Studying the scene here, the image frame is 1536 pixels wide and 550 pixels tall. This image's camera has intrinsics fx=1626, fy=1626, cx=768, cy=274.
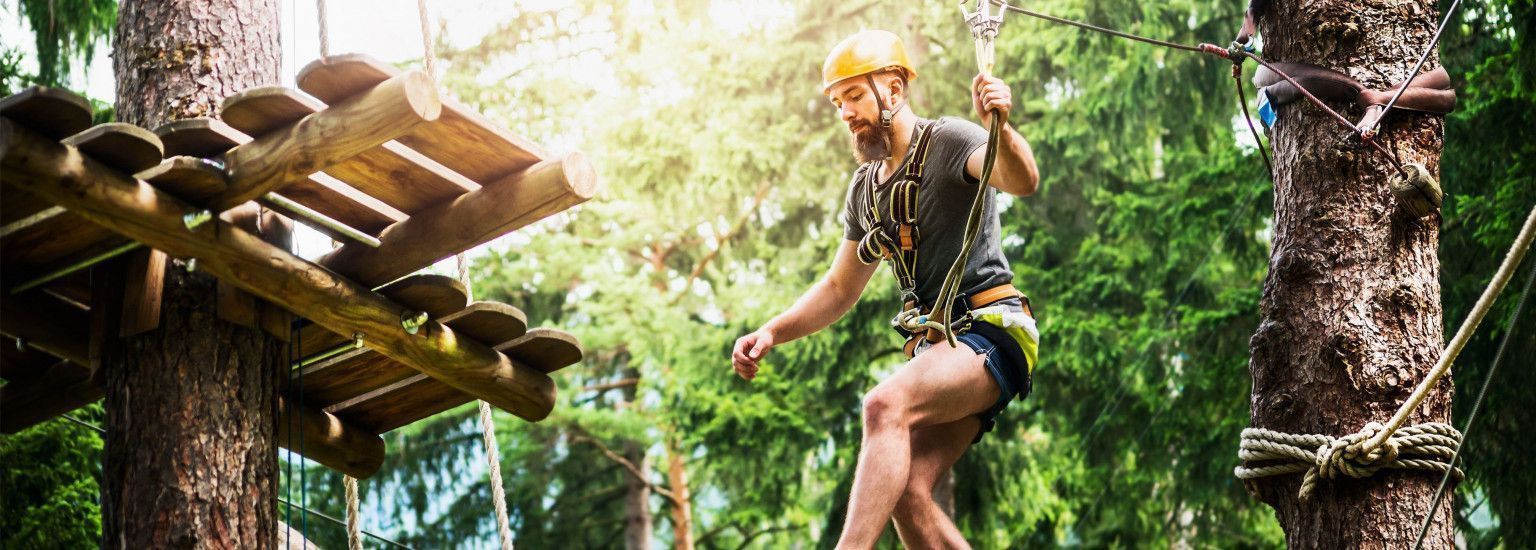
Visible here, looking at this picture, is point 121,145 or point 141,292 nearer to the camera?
point 121,145

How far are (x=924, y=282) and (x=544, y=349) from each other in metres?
1.13

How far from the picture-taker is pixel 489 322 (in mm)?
4398

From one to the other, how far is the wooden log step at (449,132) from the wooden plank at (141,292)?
76 cm

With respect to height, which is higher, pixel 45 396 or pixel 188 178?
pixel 45 396

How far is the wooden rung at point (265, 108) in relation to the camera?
3.61 metres

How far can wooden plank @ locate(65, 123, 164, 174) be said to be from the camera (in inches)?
137

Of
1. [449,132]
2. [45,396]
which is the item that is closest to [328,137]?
[449,132]

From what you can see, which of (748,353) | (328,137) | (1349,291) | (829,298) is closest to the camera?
(328,137)

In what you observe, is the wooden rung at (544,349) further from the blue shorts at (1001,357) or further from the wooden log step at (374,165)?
the blue shorts at (1001,357)

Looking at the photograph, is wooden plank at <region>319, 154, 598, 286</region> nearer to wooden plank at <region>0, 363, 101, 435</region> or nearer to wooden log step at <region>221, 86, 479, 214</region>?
wooden log step at <region>221, 86, 479, 214</region>

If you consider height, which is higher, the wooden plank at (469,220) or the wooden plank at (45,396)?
the wooden plank at (45,396)

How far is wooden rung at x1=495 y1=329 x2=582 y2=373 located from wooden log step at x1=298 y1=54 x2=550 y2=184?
0.64 m

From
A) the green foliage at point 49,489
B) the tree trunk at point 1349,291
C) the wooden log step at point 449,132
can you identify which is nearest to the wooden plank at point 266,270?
the wooden log step at point 449,132

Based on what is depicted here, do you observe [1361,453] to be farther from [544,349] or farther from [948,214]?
[544,349]
